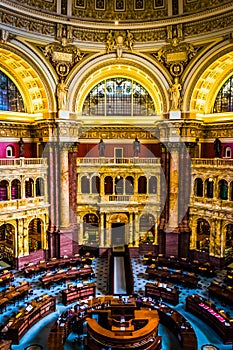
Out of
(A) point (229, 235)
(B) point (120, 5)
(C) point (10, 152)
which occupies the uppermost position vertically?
(B) point (120, 5)

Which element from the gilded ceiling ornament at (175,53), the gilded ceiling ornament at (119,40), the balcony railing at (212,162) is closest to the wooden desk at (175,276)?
the balcony railing at (212,162)

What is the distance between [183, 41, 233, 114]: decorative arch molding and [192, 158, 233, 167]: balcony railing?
182 inches

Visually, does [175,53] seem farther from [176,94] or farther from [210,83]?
[210,83]

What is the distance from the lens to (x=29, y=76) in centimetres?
3059

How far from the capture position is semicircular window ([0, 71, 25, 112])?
1221 inches

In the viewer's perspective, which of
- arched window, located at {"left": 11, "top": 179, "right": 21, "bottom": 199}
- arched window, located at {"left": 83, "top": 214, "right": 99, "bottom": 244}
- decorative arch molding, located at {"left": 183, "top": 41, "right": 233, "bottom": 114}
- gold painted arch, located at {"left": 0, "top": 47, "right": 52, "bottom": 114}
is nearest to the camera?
decorative arch molding, located at {"left": 183, "top": 41, "right": 233, "bottom": 114}

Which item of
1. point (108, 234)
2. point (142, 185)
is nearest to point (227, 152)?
point (142, 185)

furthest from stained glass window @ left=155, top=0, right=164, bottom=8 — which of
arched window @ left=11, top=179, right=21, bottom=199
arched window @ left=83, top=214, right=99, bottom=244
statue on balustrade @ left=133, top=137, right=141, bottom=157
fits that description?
arched window @ left=83, top=214, right=99, bottom=244

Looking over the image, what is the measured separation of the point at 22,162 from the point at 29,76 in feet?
26.0

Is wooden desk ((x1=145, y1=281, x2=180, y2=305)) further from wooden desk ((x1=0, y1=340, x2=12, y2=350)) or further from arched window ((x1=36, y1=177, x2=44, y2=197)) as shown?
arched window ((x1=36, y1=177, x2=44, y2=197))

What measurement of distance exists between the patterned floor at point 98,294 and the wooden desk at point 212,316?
0.32m

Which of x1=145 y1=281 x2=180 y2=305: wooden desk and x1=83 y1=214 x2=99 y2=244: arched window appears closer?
x1=145 y1=281 x2=180 y2=305: wooden desk

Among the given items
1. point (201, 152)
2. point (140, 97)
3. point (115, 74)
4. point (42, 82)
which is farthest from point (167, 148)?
point (42, 82)

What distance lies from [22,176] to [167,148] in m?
13.3
